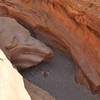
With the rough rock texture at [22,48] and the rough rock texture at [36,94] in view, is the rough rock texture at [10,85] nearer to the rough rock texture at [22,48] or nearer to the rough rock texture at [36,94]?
the rough rock texture at [36,94]

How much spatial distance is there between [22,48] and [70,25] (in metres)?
0.44

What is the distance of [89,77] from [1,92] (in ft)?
3.22

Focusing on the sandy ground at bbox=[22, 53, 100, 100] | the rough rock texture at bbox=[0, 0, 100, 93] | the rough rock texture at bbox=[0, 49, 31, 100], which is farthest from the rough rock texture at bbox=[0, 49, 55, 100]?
the rough rock texture at bbox=[0, 0, 100, 93]

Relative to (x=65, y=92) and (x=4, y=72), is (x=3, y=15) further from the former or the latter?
(x=4, y=72)

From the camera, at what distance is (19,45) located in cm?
229

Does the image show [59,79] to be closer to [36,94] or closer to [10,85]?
[36,94]

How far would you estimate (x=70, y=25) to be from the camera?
7.77 feet

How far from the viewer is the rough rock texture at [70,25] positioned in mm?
2150

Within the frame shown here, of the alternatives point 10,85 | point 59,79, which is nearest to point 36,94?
point 10,85

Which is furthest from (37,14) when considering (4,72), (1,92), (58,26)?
(1,92)

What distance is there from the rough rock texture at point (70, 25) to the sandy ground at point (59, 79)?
2.8 inches

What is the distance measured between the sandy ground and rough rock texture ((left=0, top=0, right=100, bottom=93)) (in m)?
0.07

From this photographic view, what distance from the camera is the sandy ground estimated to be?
2203 mm

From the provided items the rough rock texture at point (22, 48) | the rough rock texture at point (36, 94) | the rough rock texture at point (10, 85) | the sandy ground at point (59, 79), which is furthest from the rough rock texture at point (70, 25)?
the rough rock texture at point (10, 85)
